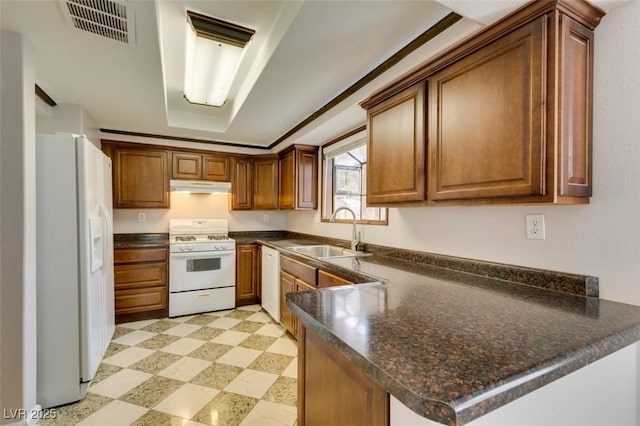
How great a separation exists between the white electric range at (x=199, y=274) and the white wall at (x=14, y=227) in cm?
167

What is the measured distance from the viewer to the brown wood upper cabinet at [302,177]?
140 inches

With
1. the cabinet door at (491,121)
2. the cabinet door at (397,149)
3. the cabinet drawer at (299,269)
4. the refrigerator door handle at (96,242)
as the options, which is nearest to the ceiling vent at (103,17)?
the refrigerator door handle at (96,242)

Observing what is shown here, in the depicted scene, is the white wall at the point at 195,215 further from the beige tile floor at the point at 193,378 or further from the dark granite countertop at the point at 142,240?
the beige tile floor at the point at 193,378

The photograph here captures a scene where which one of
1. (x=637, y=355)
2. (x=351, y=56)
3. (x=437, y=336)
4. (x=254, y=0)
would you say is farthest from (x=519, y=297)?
(x=254, y=0)

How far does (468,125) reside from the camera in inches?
53.9

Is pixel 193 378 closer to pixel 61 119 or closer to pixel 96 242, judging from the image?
pixel 96 242

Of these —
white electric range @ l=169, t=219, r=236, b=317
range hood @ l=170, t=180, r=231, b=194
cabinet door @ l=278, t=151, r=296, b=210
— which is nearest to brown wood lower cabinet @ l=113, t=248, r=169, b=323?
white electric range @ l=169, t=219, r=236, b=317

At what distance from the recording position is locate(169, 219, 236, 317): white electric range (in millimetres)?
3363

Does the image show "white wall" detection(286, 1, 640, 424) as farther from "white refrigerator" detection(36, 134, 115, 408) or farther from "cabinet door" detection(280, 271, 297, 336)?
"white refrigerator" detection(36, 134, 115, 408)

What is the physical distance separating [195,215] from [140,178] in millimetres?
826

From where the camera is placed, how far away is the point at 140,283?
3260 mm

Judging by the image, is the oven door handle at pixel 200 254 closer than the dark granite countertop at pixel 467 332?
No

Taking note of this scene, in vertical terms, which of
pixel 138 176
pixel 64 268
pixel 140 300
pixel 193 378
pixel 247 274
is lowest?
pixel 193 378

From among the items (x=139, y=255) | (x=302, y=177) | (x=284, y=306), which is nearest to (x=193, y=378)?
(x=284, y=306)
